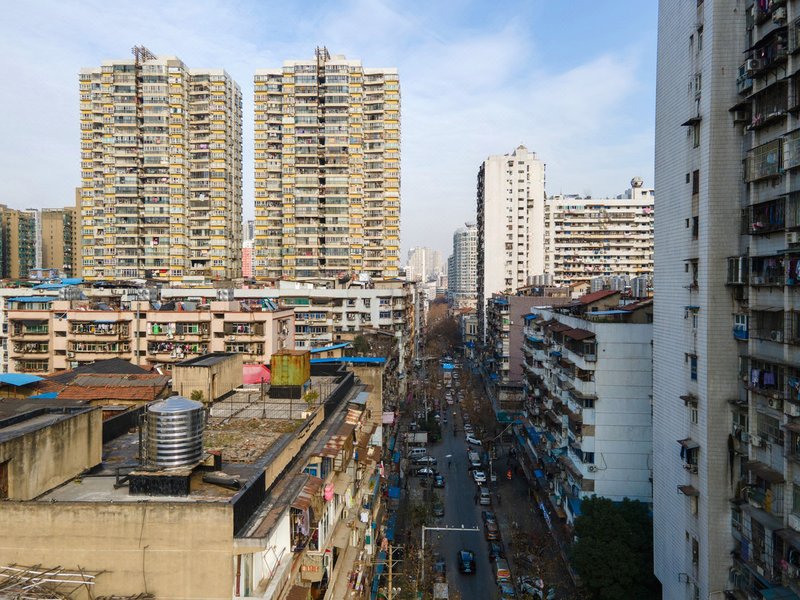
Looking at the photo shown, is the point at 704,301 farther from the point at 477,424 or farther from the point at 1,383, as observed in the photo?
the point at 477,424

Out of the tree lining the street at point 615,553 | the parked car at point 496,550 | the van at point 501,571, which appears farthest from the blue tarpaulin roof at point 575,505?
the parked car at point 496,550

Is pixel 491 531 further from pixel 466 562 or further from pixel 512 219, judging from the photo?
pixel 512 219

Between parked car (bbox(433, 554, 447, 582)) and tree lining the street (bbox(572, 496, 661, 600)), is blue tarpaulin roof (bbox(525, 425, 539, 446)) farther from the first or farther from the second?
tree lining the street (bbox(572, 496, 661, 600))

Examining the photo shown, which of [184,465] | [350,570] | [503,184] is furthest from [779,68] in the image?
[503,184]

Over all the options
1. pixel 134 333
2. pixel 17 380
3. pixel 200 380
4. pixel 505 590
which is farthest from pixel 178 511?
pixel 134 333

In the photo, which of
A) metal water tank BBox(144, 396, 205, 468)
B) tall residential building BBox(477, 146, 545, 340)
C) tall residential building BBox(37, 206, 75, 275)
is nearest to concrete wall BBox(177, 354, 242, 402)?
metal water tank BBox(144, 396, 205, 468)
